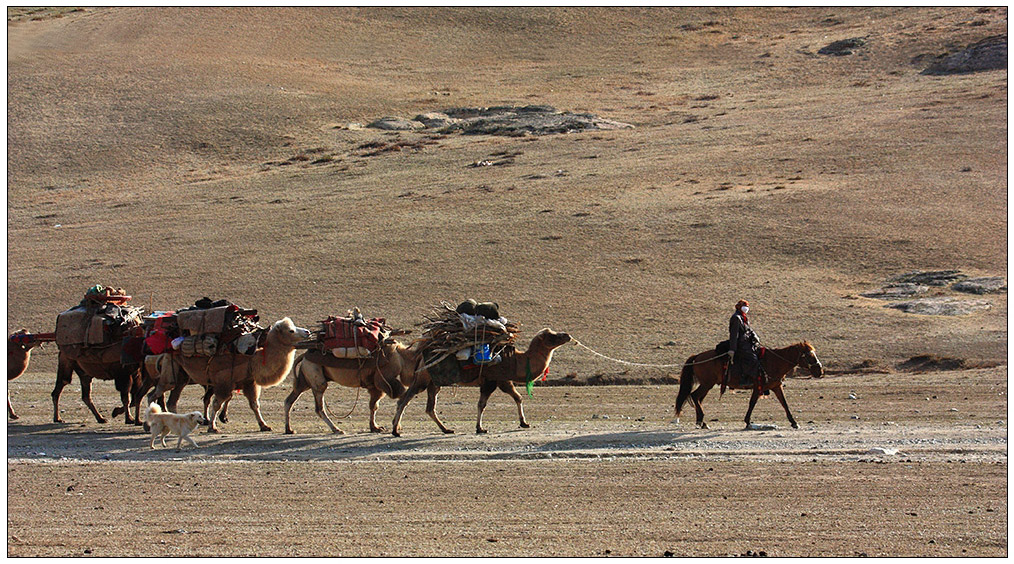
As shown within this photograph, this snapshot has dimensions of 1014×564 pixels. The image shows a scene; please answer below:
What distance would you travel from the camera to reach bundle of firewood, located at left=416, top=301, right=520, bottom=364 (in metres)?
18.4

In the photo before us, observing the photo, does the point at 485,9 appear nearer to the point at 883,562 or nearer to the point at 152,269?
the point at 152,269

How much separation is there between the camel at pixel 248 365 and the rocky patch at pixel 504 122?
4361cm

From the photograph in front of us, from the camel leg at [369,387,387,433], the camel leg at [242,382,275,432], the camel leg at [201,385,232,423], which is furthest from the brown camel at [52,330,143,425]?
the camel leg at [369,387,387,433]

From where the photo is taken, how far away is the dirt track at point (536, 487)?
10.9 metres

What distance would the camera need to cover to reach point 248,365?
1886 cm

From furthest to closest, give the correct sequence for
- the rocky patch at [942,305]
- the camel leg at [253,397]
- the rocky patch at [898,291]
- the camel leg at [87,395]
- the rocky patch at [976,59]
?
the rocky patch at [976,59] → the rocky patch at [898,291] → the rocky patch at [942,305] → the camel leg at [87,395] → the camel leg at [253,397]

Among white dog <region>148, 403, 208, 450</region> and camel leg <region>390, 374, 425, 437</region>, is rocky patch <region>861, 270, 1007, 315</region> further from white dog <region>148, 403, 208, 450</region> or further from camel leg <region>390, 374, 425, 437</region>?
white dog <region>148, 403, 208, 450</region>

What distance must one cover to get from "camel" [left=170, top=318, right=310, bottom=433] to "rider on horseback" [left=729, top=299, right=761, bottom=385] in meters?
6.76

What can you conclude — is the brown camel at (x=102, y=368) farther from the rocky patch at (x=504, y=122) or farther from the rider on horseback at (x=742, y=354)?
the rocky patch at (x=504, y=122)

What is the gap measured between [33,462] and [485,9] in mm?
90702

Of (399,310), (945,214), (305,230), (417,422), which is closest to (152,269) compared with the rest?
(305,230)

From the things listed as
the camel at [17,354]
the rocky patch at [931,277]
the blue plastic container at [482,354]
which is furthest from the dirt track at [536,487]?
the rocky patch at [931,277]

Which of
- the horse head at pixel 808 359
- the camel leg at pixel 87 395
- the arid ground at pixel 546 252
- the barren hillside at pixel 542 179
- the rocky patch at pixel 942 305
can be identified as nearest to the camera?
the arid ground at pixel 546 252

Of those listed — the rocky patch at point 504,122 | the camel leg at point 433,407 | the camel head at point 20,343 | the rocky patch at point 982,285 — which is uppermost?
the rocky patch at point 504,122
